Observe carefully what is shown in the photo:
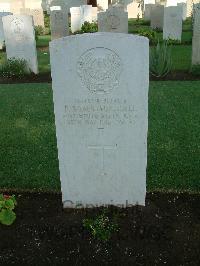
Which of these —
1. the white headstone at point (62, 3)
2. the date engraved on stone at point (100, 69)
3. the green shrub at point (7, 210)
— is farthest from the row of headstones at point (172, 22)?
the white headstone at point (62, 3)

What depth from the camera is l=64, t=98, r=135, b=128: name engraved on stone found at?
3.37 m

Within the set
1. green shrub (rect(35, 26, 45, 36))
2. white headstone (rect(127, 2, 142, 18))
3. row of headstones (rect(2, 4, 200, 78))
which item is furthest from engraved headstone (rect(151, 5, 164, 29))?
row of headstones (rect(2, 4, 200, 78))

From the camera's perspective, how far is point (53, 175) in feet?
15.5

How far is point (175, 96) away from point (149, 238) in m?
4.48

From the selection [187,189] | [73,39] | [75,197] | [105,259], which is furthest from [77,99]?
[187,189]

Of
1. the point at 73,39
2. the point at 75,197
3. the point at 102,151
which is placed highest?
the point at 73,39

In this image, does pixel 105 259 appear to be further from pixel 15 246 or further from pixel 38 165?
pixel 38 165

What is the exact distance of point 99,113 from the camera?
3.42 meters

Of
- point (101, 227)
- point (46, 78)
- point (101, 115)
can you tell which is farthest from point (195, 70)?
point (101, 227)

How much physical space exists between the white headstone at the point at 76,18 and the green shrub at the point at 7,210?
13.4 metres

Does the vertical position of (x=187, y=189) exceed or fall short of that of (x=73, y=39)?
it falls short

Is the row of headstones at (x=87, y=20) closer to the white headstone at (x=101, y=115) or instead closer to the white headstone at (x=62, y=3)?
the white headstone at (x=62, y=3)

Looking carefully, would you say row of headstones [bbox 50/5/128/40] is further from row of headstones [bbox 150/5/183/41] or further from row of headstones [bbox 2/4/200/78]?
row of headstones [bbox 2/4/200/78]

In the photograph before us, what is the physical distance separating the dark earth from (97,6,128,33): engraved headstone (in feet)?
30.2
